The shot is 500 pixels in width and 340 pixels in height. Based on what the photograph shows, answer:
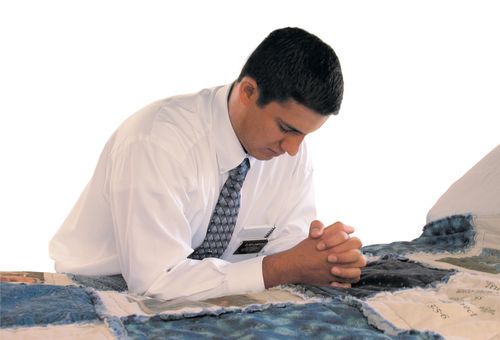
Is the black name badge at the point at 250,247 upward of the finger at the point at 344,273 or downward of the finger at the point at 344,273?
downward

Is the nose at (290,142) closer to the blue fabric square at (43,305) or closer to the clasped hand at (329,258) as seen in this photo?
the clasped hand at (329,258)

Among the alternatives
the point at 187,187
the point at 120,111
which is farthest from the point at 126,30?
the point at 187,187

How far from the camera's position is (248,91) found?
1.43m

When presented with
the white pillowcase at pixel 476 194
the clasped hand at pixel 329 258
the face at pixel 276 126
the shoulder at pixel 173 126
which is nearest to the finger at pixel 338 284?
the clasped hand at pixel 329 258

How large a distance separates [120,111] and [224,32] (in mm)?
442

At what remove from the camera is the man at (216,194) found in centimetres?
130

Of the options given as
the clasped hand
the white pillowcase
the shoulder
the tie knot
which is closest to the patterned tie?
the tie knot

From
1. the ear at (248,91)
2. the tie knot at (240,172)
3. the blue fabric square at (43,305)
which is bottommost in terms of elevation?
the blue fabric square at (43,305)

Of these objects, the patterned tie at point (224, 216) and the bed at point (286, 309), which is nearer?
the bed at point (286, 309)

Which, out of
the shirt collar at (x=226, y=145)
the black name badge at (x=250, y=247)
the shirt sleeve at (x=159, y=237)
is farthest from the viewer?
the black name badge at (x=250, y=247)

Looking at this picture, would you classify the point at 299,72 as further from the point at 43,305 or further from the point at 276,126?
the point at 43,305

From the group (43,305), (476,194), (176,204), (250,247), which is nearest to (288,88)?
(176,204)

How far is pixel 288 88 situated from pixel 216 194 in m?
0.28

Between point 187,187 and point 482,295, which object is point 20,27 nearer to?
point 187,187
